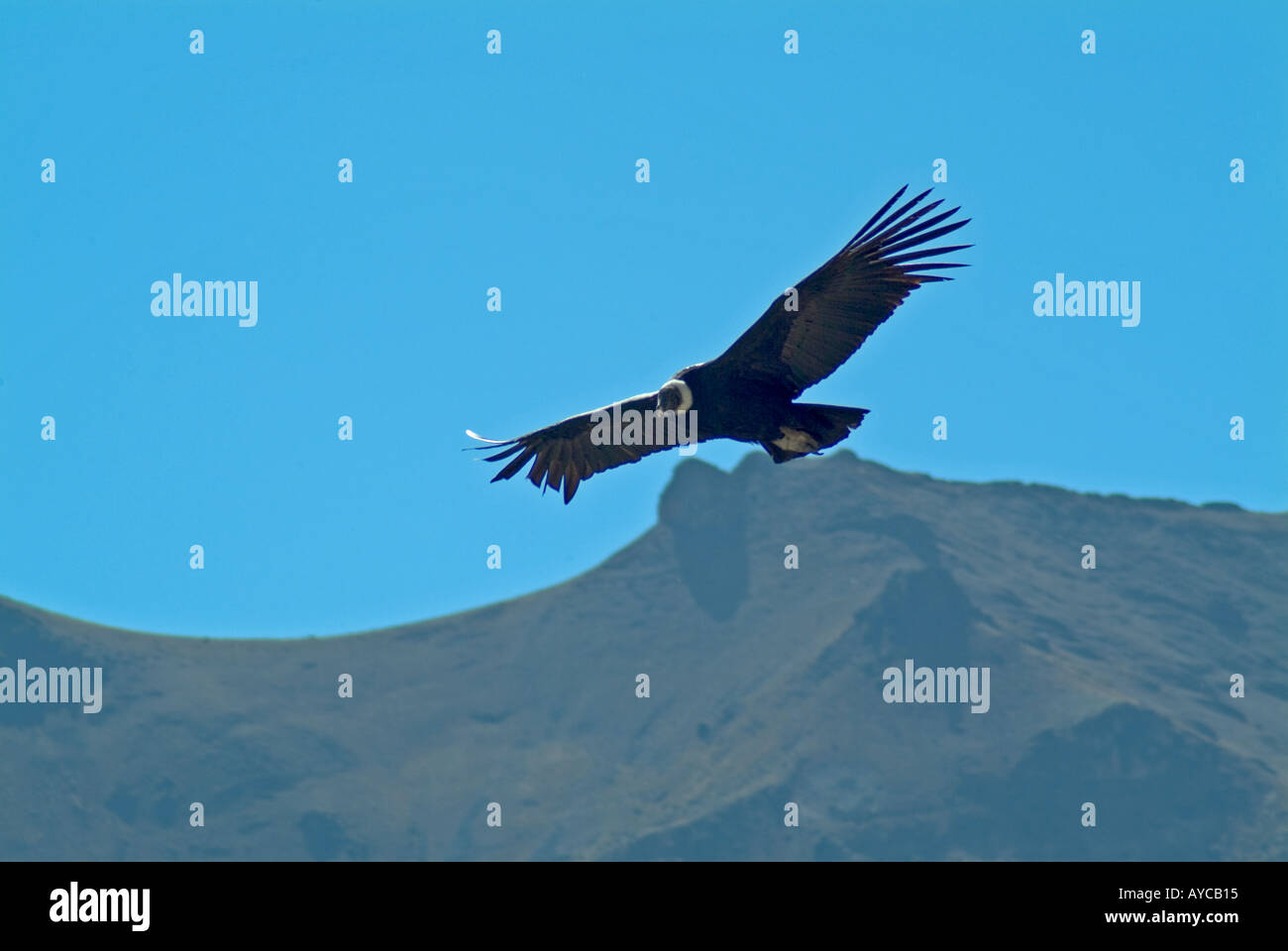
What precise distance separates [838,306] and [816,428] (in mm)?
1435

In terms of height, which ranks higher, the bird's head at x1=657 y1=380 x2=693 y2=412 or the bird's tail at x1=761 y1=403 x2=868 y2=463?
the bird's head at x1=657 y1=380 x2=693 y2=412

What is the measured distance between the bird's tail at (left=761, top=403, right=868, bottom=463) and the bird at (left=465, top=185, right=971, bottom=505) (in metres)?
0.01

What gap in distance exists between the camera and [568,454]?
20016 millimetres

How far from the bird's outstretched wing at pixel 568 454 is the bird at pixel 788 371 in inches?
1.2

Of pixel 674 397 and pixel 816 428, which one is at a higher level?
pixel 674 397

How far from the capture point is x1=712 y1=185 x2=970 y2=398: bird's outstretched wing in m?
17.4

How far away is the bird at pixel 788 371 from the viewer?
57.3ft

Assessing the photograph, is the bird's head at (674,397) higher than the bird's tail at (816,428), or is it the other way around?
the bird's head at (674,397)
